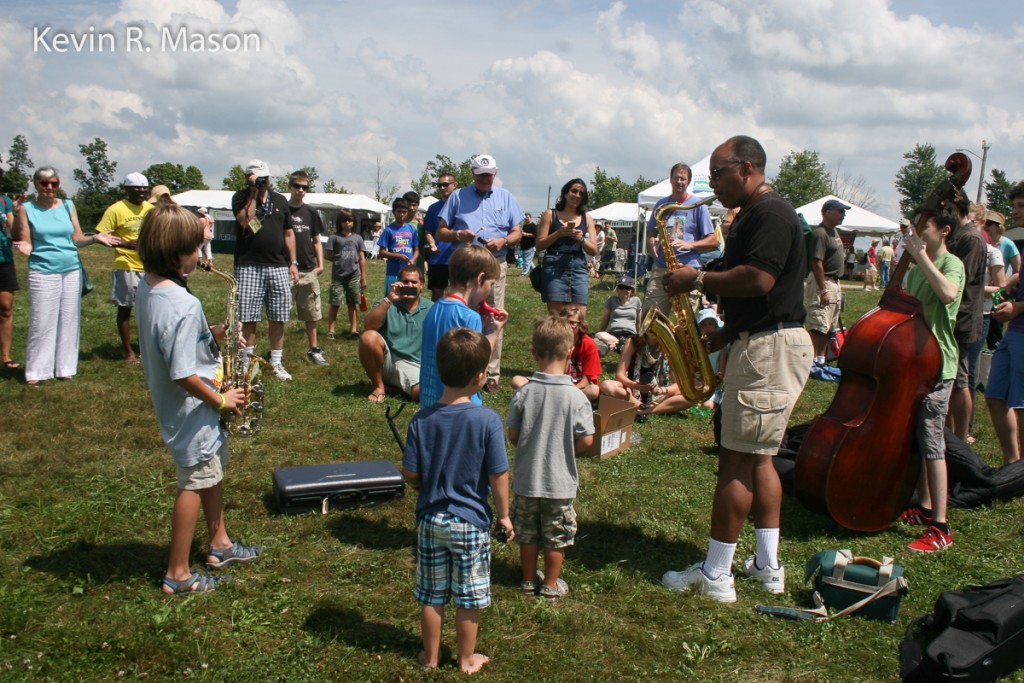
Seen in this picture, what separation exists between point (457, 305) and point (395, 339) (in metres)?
3.61

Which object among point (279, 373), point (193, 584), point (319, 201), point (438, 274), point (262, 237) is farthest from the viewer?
point (319, 201)

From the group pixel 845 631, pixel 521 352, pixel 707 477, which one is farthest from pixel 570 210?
pixel 845 631

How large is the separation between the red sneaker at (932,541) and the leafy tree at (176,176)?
85.3 metres

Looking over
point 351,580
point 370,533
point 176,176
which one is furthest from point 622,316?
point 176,176

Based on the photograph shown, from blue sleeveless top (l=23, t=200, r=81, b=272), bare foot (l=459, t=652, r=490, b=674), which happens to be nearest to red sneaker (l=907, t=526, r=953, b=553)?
bare foot (l=459, t=652, r=490, b=674)

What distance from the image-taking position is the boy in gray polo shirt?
12.5 feet

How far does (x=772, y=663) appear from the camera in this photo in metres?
3.41

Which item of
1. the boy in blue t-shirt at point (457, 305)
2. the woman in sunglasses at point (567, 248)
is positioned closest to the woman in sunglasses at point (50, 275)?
the woman in sunglasses at point (567, 248)

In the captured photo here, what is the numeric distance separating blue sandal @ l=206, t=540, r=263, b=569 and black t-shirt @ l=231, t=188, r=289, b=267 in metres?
4.16

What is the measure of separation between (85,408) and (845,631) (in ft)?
20.3

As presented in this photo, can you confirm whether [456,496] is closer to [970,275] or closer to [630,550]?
[630,550]

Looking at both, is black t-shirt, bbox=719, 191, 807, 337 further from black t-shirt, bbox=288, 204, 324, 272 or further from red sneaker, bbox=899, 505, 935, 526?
black t-shirt, bbox=288, 204, 324, 272

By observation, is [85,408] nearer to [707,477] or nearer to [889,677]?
[707,477]

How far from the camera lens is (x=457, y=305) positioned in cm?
408
